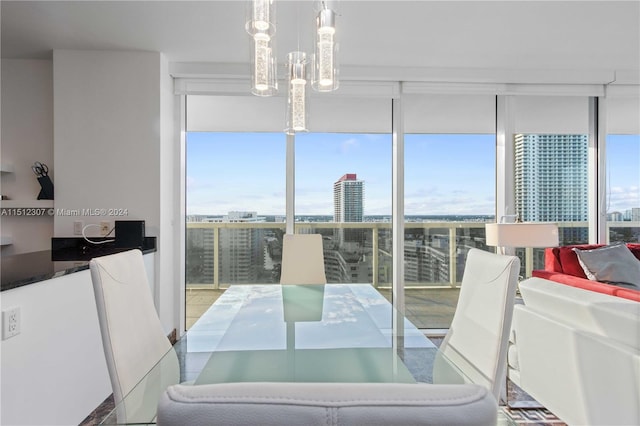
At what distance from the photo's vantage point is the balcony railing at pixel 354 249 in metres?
3.80

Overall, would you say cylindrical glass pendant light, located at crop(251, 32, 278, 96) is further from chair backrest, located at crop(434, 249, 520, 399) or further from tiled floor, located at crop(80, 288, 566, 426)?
tiled floor, located at crop(80, 288, 566, 426)

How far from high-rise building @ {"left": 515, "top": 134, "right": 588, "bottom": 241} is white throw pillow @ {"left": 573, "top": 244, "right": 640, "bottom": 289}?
141 centimetres

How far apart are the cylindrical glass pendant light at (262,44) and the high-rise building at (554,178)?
314cm

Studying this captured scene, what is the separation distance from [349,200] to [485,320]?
2491mm

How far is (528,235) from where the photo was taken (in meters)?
2.79

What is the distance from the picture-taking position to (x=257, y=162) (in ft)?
12.4

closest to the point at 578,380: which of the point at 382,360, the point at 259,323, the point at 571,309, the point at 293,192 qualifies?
the point at 571,309

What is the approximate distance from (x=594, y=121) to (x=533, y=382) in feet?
10.0

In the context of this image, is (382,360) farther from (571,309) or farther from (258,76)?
(258,76)

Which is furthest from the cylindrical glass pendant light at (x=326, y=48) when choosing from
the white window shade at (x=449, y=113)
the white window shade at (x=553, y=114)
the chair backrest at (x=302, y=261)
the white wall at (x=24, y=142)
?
the white window shade at (x=553, y=114)

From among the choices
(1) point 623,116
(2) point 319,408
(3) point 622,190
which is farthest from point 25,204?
(1) point 623,116

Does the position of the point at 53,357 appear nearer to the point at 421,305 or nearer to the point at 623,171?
the point at 421,305

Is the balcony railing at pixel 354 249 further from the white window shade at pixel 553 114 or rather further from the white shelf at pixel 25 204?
the white shelf at pixel 25 204

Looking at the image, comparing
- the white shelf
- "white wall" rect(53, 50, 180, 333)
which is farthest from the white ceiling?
the white shelf
